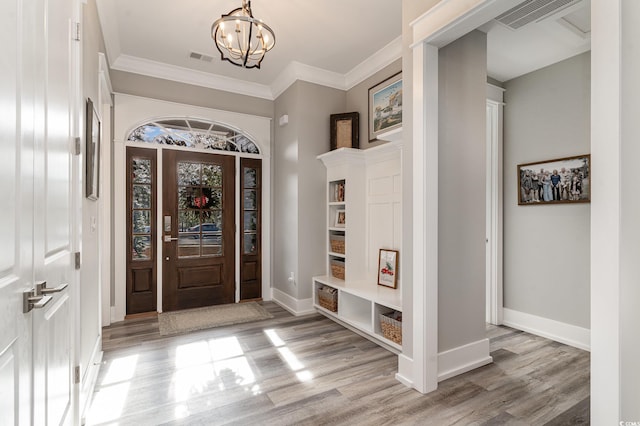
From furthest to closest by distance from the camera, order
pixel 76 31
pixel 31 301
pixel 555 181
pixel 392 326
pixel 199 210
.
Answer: pixel 199 210
pixel 555 181
pixel 392 326
pixel 76 31
pixel 31 301

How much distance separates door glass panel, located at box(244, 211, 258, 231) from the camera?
14.7 ft

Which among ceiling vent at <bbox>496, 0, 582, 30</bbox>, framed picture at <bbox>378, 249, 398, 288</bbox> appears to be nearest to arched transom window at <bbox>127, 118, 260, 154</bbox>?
framed picture at <bbox>378, 249, 398, 288</bbox>

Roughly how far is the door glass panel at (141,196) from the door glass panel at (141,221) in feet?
0.24

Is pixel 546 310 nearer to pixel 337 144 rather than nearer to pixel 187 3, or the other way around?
pixel 337 144

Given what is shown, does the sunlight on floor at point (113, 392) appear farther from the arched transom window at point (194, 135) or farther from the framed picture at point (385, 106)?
the framed picture at point (385, 106)

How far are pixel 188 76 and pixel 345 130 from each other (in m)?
2.12

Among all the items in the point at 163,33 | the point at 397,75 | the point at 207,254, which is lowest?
the point at 207,254

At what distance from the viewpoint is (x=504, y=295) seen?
3602 mm

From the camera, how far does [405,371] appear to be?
7.63ft

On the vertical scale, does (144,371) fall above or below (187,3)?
below

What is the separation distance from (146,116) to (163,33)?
1.01 metres

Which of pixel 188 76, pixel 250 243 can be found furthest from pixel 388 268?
pixel 188 76

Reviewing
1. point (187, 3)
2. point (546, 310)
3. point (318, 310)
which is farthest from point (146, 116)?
point (546, 310)

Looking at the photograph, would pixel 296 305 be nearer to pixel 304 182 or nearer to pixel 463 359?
pixel 304 182
